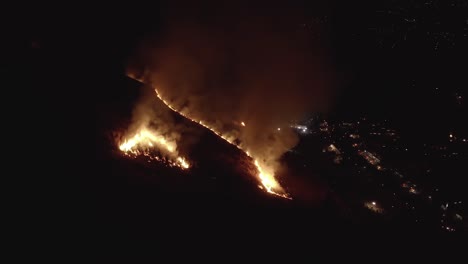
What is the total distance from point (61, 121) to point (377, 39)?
18.5 meters

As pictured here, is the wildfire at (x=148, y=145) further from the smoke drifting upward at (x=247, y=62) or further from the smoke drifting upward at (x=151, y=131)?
the smoke drifting upward at (x=247, y=62)

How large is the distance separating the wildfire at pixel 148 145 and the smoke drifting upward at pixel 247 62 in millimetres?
7876

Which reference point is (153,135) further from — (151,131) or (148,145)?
(148,145)

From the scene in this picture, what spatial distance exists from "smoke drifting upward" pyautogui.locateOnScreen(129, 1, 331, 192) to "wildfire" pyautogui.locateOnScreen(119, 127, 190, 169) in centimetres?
788

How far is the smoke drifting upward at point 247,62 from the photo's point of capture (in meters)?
19.6

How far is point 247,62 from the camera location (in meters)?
23.9

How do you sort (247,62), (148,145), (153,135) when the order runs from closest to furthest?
(148,145) < (153,135) < (247,62)

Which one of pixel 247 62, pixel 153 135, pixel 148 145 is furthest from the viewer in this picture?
pixel 247 62

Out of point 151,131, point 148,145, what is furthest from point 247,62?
point 148,145

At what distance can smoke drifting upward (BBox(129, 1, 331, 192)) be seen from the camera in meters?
19.6

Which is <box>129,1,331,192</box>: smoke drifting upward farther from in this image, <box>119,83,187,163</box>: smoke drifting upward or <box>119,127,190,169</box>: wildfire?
<box>119,127,190,169</box>: wildfire

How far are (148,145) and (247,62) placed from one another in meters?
15.2

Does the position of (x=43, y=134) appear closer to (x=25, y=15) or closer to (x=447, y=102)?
(x=25, y=15)

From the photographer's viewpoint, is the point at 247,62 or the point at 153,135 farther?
the point at 247,62
